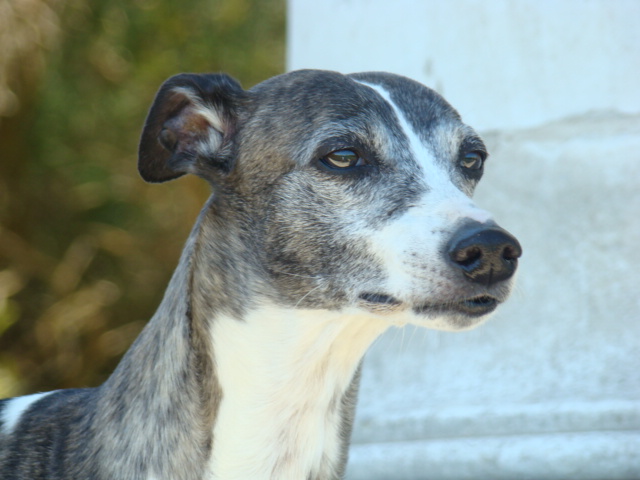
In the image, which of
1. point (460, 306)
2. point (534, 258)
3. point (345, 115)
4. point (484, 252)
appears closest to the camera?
point (484, 252)

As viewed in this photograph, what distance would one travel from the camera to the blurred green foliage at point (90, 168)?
26.7 feet

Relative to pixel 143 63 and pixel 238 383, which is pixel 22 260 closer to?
pixel 143 63

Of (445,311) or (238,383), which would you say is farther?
(238,383)

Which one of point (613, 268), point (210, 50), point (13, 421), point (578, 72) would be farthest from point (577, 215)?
point (210, 50)

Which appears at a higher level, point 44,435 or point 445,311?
point 445,311

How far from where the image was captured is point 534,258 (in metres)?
3.99

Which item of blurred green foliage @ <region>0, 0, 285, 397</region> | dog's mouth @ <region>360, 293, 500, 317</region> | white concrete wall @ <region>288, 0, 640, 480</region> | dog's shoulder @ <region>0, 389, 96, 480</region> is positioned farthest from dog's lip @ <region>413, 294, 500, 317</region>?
blurred green foliage @ <region>0, 0, 285, 397</region>

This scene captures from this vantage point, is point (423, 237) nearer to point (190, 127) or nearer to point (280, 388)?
point (280, 388)

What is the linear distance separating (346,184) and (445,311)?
0.49m

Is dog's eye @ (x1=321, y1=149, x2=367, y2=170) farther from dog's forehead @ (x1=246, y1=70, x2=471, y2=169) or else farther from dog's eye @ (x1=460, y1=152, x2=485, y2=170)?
dog's eye @ (x1=460, y1=152, x2=485, y2=170)

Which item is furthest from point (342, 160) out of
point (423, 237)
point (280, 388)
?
point (280, 388)

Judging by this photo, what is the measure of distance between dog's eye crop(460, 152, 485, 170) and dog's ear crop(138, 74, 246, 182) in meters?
0.73

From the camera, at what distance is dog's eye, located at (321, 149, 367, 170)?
2770 millimetres

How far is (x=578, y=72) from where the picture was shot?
405 cm
